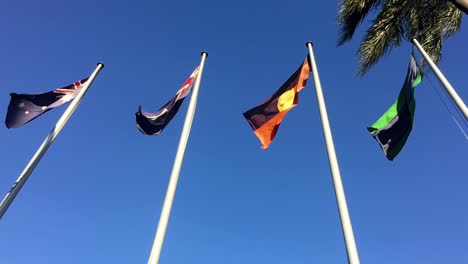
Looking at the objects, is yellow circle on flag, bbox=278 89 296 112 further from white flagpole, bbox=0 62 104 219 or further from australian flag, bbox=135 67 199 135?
white flagpole, bbox=0 62 104 219

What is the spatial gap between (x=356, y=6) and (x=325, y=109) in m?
6.79

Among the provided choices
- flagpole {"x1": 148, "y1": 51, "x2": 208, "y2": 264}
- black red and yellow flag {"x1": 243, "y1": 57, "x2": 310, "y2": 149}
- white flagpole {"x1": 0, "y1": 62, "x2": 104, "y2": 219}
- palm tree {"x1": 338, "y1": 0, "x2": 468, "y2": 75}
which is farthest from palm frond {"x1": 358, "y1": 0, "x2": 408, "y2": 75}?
white flagpole {"x1": 0, "y1": 62, "x2": 104, "y2": 219}

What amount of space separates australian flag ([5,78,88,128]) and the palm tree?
401 inches

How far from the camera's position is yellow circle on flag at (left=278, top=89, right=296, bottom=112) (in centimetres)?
985

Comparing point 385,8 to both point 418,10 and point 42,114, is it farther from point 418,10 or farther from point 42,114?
point 42,114

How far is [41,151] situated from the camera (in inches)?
431

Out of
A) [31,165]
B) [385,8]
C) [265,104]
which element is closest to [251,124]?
[265,104]

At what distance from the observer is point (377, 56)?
551 inches

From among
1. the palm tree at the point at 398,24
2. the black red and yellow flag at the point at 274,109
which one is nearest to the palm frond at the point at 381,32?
the palm tree at the point at 398,24

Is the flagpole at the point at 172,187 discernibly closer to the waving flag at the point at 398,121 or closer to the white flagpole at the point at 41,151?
the white flagpole at the point at 41,151

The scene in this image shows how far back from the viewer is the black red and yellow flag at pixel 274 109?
9812 mm

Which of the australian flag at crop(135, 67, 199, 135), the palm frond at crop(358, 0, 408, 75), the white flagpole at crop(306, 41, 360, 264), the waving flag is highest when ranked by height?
the palm frond at crop(358, 0, 408, 75)

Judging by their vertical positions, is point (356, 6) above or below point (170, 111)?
above

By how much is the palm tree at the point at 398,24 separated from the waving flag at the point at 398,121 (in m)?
2.19
